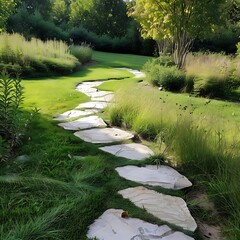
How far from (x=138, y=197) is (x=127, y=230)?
1.52ft

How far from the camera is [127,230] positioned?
188cm

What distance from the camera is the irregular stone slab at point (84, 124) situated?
4023mm

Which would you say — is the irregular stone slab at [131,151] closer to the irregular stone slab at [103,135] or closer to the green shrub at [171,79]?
the irregular stone slab at [103,135]

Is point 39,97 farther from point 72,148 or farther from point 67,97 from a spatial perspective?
point 72,148

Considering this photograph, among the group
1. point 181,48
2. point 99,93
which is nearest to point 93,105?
point 99,93

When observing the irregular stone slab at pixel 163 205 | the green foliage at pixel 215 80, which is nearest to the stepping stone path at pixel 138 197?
the irregular stone slab at pixel 163 205

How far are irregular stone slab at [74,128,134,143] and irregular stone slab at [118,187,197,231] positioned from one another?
122 cm

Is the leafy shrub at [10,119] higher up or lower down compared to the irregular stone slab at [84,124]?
higher up

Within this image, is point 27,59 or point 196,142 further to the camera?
point 27,59

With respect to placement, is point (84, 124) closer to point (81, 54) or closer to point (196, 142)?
point (196, 142)

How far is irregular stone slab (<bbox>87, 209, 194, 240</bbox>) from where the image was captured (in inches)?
71.8

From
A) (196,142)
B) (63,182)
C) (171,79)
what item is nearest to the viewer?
(63,182)

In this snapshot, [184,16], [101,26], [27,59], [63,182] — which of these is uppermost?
[101,26]

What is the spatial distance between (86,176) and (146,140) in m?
1.42
